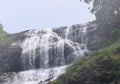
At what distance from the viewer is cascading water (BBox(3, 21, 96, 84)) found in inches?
1298

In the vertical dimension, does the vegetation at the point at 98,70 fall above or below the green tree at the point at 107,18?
below

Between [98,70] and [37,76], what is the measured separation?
8.22 meters

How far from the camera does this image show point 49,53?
35.1 meters

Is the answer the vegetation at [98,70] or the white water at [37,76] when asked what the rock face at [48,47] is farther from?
the vegetation at [98,70]

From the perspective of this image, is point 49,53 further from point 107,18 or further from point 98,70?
point 98,70

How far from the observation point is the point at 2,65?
119 ft

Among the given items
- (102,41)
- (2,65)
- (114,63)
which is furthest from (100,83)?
(2,65)

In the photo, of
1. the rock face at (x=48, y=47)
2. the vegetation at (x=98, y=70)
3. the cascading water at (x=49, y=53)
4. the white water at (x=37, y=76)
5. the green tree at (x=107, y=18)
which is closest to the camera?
the vegetation at (x=98, y=70)

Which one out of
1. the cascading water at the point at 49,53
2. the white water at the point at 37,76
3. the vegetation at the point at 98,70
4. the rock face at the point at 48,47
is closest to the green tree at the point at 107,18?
the rock face at the point at 48,47

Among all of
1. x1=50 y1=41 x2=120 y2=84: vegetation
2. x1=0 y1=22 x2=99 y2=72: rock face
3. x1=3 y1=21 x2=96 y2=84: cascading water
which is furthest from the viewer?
x1=0 y1=22 x2=99 y2=72: rock face

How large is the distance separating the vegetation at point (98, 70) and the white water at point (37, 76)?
4.53 m

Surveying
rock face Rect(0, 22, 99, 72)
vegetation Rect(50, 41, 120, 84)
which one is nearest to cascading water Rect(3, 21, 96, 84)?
rock face Rect(0, 22, 99, 72)

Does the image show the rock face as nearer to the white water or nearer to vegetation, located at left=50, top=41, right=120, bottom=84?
the white water

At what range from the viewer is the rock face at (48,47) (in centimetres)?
3450
